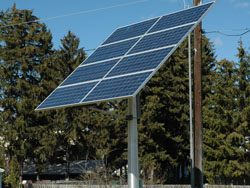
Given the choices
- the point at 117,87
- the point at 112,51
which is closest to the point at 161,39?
the point at 112,51

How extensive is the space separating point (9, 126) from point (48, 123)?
3.92m

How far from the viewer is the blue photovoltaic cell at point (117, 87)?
10227 mm

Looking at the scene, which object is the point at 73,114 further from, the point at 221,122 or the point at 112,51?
the point at 112,51

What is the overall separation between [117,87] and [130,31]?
472 centimetres

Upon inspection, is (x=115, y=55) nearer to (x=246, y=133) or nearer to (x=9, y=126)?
(x=246, y=133)

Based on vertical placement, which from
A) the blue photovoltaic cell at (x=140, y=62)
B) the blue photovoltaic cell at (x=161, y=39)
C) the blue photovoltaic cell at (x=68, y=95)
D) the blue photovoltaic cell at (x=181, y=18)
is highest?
the blue photovoltaic cell at (x=181, y=18)

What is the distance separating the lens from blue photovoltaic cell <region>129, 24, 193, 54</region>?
39.2 ft

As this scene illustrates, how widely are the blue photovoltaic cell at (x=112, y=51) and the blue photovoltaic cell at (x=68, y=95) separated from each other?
5.40ft

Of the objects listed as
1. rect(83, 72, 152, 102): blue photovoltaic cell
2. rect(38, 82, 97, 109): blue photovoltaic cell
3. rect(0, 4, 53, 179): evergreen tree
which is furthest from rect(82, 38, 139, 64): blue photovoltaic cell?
rect(0, 4, 53, 179): evergreen tree

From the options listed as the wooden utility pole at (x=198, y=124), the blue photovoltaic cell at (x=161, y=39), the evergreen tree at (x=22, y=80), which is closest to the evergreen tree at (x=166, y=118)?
the evergreen tree at (x=22, y=80)

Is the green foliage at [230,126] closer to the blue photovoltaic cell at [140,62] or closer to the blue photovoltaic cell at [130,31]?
the blue photovoltaic cell at [130,31]

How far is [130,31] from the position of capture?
591 inches

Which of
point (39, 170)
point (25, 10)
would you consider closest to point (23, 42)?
point (25, 10)

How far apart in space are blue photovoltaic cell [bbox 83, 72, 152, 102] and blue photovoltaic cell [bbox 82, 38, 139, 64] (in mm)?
1954
